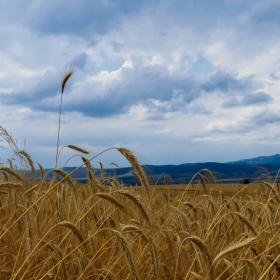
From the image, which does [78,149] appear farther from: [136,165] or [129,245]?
[129,245]

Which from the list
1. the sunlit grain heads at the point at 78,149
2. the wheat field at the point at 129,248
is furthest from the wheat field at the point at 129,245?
the sunlit grain heads at the point at 78,149

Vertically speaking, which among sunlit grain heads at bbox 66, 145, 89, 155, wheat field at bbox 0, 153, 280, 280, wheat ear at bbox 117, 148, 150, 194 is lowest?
wheat field at bbox 0, 153, 280, 280

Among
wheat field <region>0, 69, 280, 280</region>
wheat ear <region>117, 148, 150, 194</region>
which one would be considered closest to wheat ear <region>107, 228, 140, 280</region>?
wheat field <region>0, 69, 280, 280</region>

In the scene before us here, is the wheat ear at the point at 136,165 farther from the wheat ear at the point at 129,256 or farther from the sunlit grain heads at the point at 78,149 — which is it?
the sunlit grain heads at the point at 78,149

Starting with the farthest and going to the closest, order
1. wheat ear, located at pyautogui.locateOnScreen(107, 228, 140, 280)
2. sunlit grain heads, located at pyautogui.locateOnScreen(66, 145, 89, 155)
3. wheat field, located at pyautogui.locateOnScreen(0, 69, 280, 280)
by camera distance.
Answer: sunlit grain heads, located at pyautogui.locateOnScreen(66, 145, 89, 155) → wheat field, located at pyautogui.locateOnScreen(0, 69, 280, 280) → wheat ear, located at pyautogui.locateOnScreen(107, 228, 140, 280)

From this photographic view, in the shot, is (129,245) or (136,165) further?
(136,165)

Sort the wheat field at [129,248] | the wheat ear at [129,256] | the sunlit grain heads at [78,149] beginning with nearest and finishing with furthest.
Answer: the wheat ear at [129,256], the wheat field at [129,248], the sunlit grain heads at [78,149]

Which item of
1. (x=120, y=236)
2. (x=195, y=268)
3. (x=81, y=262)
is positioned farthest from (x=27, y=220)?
(x=195, y=268)

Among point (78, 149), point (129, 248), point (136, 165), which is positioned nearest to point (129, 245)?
point (129, 248)

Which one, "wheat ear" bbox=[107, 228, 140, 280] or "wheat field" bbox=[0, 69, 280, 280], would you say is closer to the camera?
"wheat ear" bbox=[107, 228, 140, 280]

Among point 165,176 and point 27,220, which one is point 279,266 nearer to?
point 27,220

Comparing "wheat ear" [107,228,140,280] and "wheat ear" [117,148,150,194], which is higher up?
"wheat ear" [117,148,150,194]

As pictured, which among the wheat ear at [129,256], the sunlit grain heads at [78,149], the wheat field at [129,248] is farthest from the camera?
the sunlit grain heads at [78,149]

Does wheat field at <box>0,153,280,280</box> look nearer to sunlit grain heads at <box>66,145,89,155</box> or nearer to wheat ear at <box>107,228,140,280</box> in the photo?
wheat ear at <box>107,228,140,280</box>
